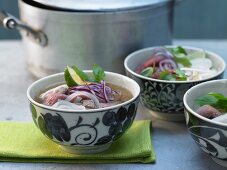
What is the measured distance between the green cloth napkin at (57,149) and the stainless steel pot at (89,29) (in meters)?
0.16

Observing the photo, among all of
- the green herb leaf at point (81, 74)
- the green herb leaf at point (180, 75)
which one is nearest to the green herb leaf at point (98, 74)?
the green herb leaf at point (81, 74)

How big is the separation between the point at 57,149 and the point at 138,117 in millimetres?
160

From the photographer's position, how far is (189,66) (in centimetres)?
82

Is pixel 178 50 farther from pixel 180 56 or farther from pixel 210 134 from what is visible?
pixel 210 134

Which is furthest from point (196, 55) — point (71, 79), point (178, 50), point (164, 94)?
point (71, 79)

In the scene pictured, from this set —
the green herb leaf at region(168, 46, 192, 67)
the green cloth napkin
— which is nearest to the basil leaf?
the green herb leaf at region(168, 46, 192, 67)

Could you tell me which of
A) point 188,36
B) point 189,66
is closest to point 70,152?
point 189,66

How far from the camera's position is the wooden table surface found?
25.6 inches

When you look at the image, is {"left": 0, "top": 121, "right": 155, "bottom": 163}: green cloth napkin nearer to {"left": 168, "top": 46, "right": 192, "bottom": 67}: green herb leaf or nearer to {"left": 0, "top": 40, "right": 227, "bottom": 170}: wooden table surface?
{"left": 0, "top": 40, "right": 227, "bottom": 170}: wooden table surface

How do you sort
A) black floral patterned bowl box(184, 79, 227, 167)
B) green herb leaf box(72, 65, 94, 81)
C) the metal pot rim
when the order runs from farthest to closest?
the metal pot rim → green herb leaf box(72, 65, 94, 81) → black floral patterned bowl box(184, 79, 227, 167)

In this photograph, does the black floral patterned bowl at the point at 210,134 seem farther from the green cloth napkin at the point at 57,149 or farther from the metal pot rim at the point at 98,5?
the metal pot rim at the point at 98,5

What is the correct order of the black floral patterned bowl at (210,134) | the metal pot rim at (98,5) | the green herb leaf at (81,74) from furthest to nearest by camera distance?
the metal pot rim at (98,5), the green herb leaf at (81,74), the black floral patterned bowl at (210,134)

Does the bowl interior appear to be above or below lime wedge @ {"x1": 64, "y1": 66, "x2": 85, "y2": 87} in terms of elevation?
below

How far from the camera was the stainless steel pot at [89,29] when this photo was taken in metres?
0.81
